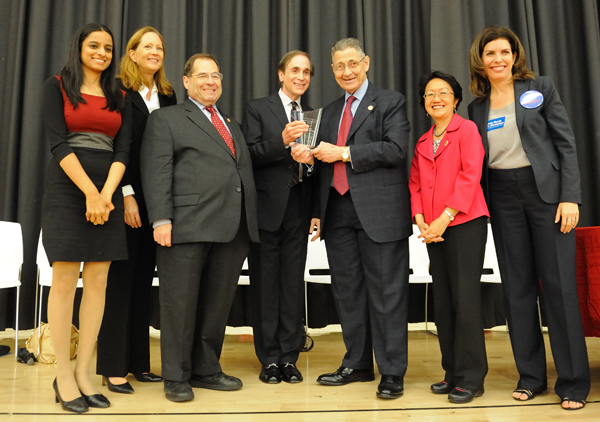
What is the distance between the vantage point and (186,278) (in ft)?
7.93

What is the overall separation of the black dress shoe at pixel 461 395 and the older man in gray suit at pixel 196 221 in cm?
104

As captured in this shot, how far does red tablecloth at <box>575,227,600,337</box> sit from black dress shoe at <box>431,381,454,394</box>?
30.8 inches

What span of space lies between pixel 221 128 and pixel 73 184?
0.77 metres

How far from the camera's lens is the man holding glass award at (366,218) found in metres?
2.51

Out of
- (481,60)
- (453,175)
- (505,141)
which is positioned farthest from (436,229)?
(481,60)

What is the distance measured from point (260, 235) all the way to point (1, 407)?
1441 millimetres

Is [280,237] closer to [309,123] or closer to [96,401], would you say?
[309,123]

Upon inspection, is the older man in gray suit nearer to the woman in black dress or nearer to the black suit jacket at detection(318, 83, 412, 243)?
the woman in black dress

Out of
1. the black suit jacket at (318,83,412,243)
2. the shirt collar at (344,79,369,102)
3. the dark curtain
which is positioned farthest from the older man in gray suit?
the dark curtain

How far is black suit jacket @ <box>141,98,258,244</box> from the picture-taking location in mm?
2375

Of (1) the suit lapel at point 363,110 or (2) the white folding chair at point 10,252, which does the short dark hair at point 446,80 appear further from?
(2) the white folding chair at point 10,252

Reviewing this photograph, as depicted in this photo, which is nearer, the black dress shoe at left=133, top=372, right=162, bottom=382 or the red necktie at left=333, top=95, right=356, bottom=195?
the red necktie at left=333, top=95, right=356, bottom=195

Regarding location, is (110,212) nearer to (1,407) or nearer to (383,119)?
(1,407)

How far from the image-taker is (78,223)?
2.19 meters
